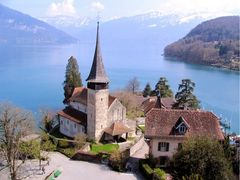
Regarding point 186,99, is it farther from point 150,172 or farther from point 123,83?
point 123,83

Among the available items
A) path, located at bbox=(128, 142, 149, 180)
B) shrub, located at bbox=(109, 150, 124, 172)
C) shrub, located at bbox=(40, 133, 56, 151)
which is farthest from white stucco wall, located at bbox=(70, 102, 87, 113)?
shrub, located at bbox=(109, 150, 124, 172)

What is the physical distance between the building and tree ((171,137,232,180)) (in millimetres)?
7258

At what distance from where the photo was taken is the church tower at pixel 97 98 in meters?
44.8

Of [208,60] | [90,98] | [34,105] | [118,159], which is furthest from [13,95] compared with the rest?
[208,60]

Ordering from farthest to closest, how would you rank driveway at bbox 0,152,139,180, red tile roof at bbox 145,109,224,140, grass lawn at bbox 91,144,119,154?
grass lawn at bbox 91,144,119,154, red tile roof at bbox 145,109,224,140, driveway at bbox 0,152,139,180

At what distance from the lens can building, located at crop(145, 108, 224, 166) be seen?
37.3 meters

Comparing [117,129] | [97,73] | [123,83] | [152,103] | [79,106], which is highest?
[97,73]

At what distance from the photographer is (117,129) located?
4628 cm

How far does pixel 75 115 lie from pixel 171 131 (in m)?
16.2

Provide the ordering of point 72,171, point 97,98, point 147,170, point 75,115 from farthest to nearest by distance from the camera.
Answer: point 75,115
point 97,98
point 72,171
point 147,170

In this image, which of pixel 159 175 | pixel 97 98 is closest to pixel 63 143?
pixel 97 98

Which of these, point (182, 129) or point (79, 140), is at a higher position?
point (182, 129)

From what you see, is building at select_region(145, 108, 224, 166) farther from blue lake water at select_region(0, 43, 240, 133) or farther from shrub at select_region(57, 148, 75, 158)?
blue lake water at select_region(0, 43, 240, 133)

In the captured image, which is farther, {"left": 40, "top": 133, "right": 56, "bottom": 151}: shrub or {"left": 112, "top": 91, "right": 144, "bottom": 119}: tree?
{"left": 112, "top": 91, "right": 144, "bottom": 119}: tree
